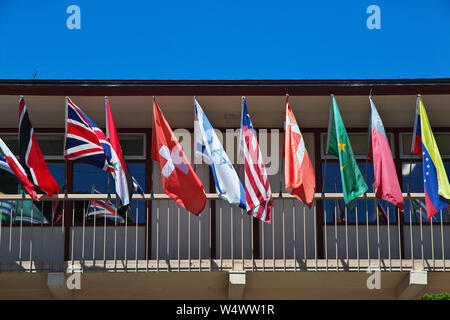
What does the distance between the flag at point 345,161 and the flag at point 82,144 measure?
3500mm

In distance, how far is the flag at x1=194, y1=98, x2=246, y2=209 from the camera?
1279 centimetres

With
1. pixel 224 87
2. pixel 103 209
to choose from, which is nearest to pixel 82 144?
pixel 103 209

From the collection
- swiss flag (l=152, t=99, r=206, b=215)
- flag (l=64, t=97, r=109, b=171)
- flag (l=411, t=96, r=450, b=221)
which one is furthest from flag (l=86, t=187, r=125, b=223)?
flag (l=411, t=96, r=450, b=221)

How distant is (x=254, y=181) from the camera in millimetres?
12930

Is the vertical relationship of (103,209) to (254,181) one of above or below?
below

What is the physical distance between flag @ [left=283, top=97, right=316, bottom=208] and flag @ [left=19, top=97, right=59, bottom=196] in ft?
12.4

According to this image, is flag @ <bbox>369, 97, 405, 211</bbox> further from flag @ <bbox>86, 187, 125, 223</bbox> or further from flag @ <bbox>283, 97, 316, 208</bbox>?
flag @ <bbox>86, 187, 125, 223</bbox>

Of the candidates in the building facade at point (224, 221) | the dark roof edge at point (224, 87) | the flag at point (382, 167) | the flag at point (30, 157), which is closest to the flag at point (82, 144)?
the flag at point (30, 157)

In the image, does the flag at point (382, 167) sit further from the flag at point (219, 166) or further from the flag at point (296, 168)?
the flag at point (219, 166)

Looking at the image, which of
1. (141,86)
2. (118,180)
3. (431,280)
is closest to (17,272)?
(118,180)

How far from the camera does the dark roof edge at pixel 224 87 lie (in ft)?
44.5

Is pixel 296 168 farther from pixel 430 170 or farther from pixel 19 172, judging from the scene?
pixel 19 172

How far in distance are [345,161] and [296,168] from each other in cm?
77
